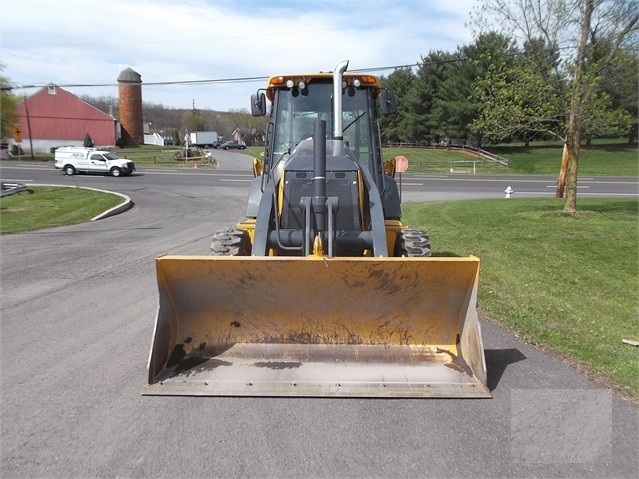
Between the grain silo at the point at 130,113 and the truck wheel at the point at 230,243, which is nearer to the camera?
the truck wheel at the point at 230,243

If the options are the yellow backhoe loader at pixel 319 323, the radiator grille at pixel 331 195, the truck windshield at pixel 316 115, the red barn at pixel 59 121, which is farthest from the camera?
the red barn at pixel 59 121

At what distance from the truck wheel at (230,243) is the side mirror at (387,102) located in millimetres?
2370

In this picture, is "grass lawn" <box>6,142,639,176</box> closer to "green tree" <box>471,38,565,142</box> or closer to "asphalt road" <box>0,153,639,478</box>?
"green tree" <box>471,38,565,142</box>

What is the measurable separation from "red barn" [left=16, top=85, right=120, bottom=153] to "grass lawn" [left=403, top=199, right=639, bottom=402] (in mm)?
60522

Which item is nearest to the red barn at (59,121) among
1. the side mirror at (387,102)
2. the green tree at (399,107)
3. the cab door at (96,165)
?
the cab door at (96,165)

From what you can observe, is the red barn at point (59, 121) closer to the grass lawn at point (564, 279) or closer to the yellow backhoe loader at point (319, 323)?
the grass lawn at point (564, 279)

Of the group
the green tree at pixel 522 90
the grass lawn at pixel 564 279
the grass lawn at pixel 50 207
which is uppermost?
the green tree at pixel 522 90

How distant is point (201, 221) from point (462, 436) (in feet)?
49.2

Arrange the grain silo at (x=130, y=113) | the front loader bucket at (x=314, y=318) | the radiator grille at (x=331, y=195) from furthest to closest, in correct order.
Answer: the grain silo at (x=130, y=113) < the radiator grille at (x=331, y=195) < the front loader bucket at (x=314, y=318)

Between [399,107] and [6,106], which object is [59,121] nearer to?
[6,106]

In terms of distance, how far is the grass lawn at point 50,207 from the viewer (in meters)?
16.0

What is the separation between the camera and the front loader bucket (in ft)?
14.5

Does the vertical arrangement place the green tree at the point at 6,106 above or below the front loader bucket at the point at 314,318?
above

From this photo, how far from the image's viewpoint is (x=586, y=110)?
13.3 m
